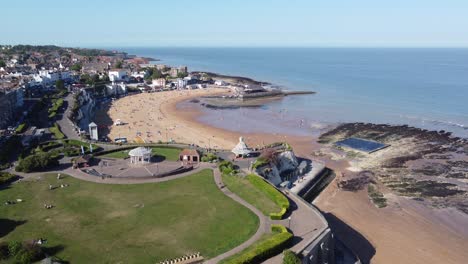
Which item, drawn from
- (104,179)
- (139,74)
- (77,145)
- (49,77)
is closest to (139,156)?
(104,179)

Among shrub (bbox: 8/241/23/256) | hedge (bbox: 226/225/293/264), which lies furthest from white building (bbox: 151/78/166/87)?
hedge (bbox: 226/225/293/264)

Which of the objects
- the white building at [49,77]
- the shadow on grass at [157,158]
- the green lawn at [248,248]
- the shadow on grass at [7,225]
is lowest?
the shadow on grass at [7,225]

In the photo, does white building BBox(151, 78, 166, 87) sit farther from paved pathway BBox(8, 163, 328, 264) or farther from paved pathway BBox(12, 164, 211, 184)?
paved pathway BBox(8, 163, 328, 264)

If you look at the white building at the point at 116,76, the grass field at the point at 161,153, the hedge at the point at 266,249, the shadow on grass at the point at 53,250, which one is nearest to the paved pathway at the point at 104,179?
the grass field at the point at 161,153

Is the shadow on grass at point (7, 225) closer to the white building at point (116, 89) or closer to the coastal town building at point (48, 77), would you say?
the coastal town building at point (48, 77)

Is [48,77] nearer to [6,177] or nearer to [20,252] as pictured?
[6,177]
